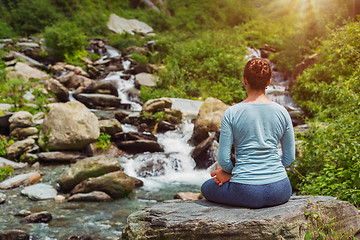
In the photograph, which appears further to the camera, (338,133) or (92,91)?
(92,91)

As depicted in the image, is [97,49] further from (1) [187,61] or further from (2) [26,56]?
(1) [187,61]

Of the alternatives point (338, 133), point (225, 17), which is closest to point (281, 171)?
point (338, 133)

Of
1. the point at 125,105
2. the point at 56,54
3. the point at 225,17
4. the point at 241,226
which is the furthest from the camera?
the point at 225,17

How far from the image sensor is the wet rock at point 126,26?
28950 millimetres

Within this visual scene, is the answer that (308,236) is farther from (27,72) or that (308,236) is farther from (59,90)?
(27,72)

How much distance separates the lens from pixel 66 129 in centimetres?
912

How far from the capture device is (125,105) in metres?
14.8

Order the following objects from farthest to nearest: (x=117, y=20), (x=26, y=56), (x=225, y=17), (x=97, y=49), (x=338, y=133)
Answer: (x=225, y=17) → (x=117, y=20) → (x=97, y=49) → (x=26, y=56) → (x=338, y=133)

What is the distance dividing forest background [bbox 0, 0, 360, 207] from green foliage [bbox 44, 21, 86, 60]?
2.5 inches

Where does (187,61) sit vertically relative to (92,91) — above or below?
above

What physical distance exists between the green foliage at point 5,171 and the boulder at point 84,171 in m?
1.84

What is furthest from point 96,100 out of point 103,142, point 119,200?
point 119,200

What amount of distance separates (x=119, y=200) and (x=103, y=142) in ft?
Result: 11.6

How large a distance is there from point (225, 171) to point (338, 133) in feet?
9.92
